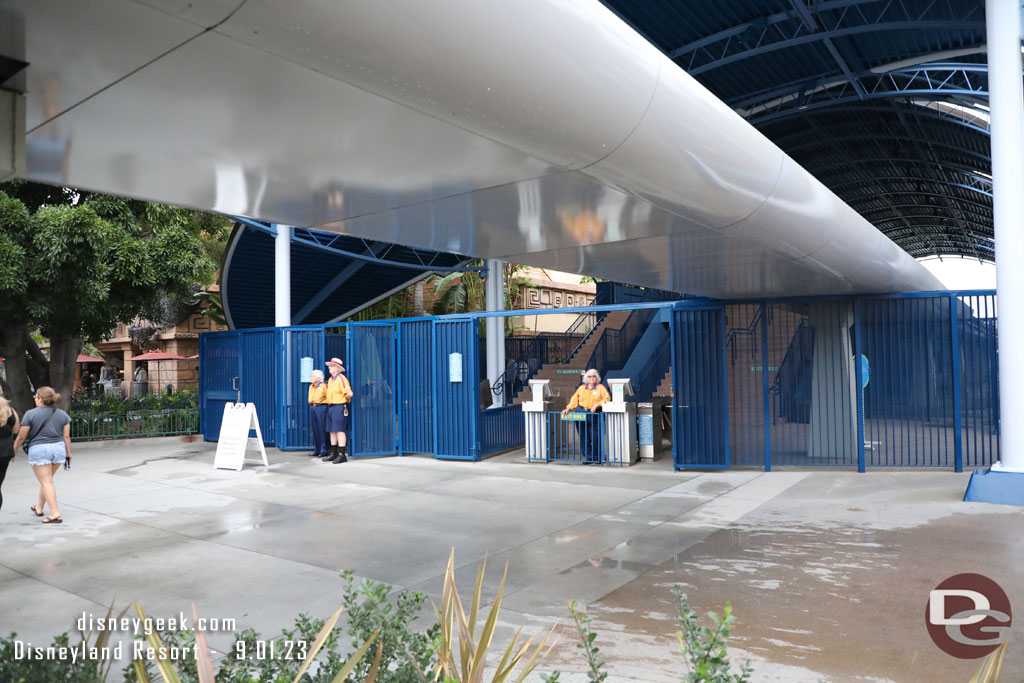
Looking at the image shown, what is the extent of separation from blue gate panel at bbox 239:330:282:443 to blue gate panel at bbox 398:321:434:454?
10.7ft

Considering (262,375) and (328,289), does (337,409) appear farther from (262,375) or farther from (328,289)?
(328,289)

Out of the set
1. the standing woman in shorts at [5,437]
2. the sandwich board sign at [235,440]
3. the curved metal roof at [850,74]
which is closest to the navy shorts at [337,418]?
the sandwich board sign at [235,440]

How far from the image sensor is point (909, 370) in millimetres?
10984

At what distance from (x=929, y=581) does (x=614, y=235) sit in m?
3.77

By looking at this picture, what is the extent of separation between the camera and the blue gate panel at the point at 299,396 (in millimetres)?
15516

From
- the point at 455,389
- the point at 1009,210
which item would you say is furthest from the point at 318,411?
the point at 1009,210

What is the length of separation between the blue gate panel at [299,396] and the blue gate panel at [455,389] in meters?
3.10

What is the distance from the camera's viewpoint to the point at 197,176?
4.83 metres

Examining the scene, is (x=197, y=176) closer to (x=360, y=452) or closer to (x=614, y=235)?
(x=614, y=235)

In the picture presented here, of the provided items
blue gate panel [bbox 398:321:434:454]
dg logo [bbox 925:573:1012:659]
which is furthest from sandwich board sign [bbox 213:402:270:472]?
dg logo [bbox 925:573:1012:659]

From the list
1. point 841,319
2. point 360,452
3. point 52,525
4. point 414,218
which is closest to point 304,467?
point 360,452

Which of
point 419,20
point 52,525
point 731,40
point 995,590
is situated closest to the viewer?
point 419,20

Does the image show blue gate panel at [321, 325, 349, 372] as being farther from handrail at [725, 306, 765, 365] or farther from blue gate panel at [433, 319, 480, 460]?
handrail at [725, 306, 765, 365]

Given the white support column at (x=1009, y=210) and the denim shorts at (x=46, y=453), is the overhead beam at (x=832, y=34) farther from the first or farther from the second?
the denim shorts at (x=46, y=453)
